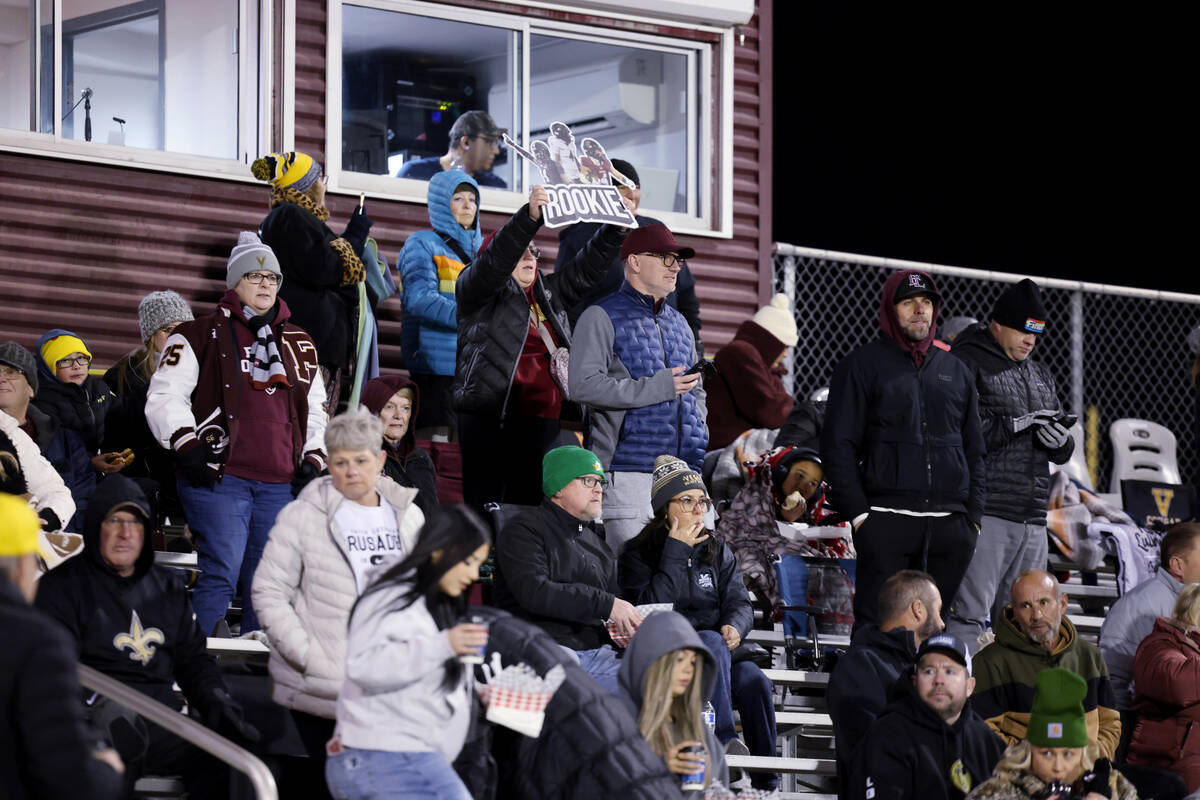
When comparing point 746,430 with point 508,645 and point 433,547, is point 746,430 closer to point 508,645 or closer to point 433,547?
point 508,645

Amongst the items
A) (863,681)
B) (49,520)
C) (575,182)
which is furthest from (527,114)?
(863,681)

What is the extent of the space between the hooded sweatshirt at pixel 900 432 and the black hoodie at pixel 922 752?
109cm

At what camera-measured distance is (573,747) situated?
6.71 metres

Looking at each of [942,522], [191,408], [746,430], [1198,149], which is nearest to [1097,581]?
[746,430]

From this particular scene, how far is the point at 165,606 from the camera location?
23.3 ft

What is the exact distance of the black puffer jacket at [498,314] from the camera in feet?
28.8

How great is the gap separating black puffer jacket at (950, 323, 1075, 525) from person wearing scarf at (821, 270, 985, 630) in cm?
72

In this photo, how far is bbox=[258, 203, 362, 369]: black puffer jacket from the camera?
373 inches

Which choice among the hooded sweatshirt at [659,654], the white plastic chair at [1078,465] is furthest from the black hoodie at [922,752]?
the white plastic chair at [1078,465]

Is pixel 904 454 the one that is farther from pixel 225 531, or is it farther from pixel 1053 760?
pixel 225 531

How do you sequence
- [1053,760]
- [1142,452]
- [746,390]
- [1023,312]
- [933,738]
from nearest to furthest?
[1053,760] < [933,738] < [1023,312] < [746,390] < [1142,452]

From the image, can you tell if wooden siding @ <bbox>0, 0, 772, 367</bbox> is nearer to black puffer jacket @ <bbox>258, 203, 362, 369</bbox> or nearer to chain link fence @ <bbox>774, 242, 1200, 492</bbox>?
black puffer jacket @ <bbox>258, 203, 362, 369</bbox>

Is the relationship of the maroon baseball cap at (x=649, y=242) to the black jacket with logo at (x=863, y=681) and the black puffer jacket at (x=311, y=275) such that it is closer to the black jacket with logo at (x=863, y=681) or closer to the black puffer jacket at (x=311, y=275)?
the black puffer jacket at (x=311, y=275)

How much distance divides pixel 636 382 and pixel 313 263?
1.84 m
